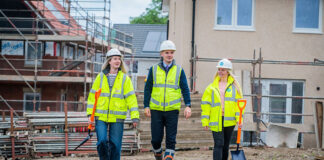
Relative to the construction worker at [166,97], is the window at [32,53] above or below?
above

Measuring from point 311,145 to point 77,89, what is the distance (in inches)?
737

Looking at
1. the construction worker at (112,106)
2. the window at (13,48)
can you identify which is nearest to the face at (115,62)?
the construction worker at (112,106)

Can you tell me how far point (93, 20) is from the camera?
27.3m

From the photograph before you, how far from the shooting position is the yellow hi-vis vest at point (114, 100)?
720 centimetres

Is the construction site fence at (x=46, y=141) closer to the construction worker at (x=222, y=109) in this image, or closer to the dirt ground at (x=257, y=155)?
the dirt ground at (x=257, y=155)

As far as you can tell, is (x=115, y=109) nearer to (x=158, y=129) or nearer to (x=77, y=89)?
(x=158, y=129)

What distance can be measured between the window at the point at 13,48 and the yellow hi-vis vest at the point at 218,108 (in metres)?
21.6

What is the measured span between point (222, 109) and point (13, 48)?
22214 millimetres

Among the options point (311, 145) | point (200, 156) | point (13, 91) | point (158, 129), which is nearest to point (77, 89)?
point (13, 91)

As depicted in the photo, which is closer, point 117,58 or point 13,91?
point 117,58

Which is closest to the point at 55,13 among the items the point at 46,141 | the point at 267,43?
the point at 267,43

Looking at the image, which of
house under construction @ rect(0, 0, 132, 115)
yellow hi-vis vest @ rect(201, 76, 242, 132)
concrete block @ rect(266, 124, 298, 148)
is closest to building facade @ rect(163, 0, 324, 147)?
concrete block @ rect(266, 124, 298, 148)

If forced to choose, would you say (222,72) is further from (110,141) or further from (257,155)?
(257,155)

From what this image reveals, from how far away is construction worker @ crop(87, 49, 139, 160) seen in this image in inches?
282
